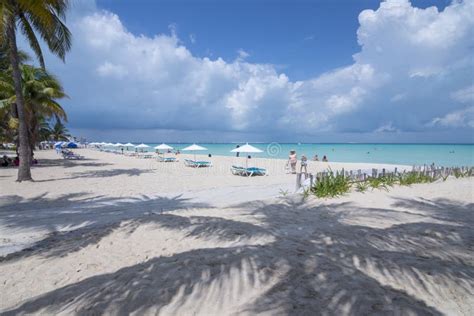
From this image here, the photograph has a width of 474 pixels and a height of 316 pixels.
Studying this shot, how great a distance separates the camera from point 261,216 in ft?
21.8

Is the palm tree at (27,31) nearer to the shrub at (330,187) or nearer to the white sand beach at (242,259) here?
the white sand beach at (242,259)

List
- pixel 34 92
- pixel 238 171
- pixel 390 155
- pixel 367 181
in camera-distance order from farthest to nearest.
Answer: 1. pixel 390 155
2. pixel 34 92
3. pixel 238 171
4. pixel 367 181

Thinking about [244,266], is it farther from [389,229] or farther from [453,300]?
[389,229]

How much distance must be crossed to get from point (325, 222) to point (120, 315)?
4569 millimetres

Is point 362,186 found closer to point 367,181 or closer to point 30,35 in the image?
point 367,181

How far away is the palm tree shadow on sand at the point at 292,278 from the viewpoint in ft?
9.24

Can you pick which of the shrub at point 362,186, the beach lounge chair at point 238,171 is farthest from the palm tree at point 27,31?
the shrub at point 362,186

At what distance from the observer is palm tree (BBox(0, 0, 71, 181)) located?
10474 millimetres

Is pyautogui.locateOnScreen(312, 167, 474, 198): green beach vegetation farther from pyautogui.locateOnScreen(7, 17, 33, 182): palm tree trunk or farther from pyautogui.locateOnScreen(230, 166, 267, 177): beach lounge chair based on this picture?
pyautogui.locateOnScreen(7, 17, 33, 182): palm tree trunk

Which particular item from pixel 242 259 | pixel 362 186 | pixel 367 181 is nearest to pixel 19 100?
pixel 242 259

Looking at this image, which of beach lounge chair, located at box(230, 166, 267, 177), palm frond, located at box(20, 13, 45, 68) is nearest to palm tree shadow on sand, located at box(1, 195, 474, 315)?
beach lounge chair, located at box(230, 166, 267, 177)

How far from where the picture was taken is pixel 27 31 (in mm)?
12445

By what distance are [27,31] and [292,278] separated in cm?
1524

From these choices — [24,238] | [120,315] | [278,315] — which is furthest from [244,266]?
[24,238]
